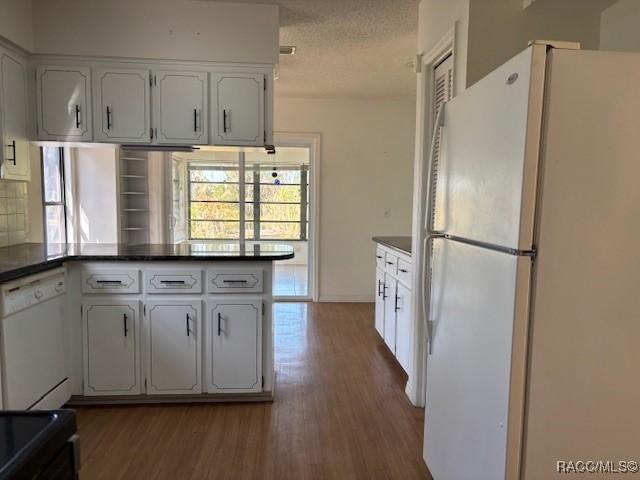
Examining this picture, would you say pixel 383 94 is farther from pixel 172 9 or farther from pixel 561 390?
pixel 561 390

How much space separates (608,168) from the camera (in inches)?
44.1

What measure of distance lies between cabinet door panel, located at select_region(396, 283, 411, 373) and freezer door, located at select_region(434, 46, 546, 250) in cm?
140

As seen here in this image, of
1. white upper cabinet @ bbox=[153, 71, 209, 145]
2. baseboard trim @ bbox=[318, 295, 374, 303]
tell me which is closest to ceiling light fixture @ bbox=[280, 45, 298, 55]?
white upper cabinet @ bbox=[153, 71, 209, 145]

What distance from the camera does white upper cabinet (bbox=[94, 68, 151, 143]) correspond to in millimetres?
2803

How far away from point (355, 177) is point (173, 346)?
3.38 m

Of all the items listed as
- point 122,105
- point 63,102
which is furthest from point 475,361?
point 63,102

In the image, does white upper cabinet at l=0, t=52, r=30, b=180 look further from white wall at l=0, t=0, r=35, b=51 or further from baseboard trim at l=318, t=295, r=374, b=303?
baseboard trim at l=318, t=295, r=374, b=303

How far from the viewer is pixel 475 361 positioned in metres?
1.40

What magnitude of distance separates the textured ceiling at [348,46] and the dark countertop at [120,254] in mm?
1643

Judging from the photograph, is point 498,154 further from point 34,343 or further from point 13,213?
point 13,213

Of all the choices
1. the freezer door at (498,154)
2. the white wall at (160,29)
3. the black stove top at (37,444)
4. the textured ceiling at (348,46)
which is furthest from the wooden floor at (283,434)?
the textured ceiling at (348,46)

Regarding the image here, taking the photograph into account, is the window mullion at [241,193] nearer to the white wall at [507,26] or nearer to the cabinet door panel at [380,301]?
the cabinet door panel at [380,301]

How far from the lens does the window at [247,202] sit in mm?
5238

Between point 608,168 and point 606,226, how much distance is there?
157mm
